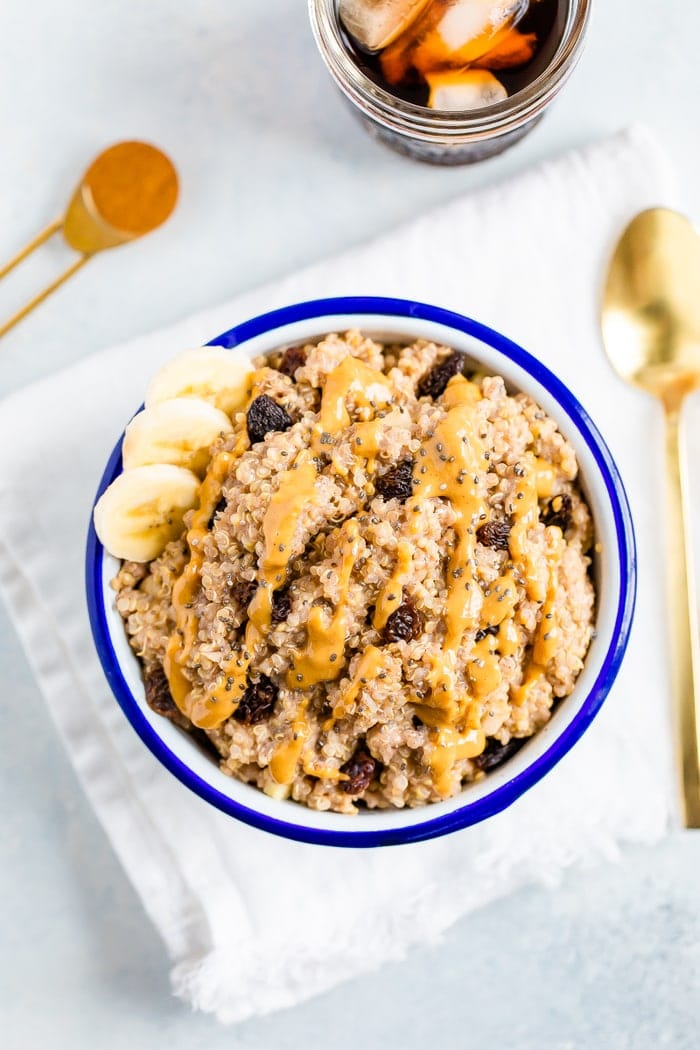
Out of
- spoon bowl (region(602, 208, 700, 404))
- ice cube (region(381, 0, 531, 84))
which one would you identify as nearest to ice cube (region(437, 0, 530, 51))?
ice cube (region(381, 0, 531, 84))

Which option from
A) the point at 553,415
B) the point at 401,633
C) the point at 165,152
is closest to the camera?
the point at 401,633

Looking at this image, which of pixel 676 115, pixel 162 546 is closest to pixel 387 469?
pixel 162 546

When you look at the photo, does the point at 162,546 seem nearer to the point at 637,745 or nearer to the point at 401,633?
the point at 401,633

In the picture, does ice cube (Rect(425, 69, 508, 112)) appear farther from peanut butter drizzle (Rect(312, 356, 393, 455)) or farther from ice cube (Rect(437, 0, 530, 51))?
peanut butter drizzle (Rect(312, 356, 393, 455))

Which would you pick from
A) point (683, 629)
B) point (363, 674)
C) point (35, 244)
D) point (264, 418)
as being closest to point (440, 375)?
point (264, 418)

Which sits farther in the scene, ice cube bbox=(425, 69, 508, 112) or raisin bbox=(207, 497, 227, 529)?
ice cube bbox=(425, 69, 508, 112)

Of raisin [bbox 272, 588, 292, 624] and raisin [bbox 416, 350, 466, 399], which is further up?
raisin [bbox 416, 350, 466, 399]
